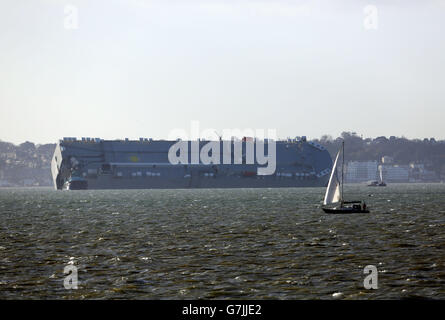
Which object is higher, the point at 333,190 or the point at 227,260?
the point at 333,190

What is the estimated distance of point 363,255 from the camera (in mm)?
40406

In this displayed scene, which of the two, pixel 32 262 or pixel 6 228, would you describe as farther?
pixel 6 228

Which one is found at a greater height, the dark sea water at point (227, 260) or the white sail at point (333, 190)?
the white sail at point (333, 190)

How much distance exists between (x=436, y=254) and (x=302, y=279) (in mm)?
11591

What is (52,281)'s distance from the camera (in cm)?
3253

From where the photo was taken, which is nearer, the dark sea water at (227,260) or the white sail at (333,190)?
the dark sea water at (227,260)

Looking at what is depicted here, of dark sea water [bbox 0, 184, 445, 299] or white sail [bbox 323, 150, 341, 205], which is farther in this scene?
white sail [bbox 323, 150, 341, 205]

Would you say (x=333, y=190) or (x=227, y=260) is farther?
(x=333, y=190)

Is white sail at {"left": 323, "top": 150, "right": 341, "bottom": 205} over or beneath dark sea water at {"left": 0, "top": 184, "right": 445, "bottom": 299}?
over
